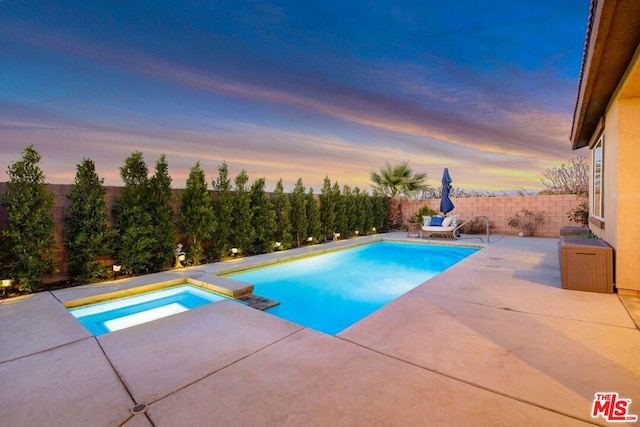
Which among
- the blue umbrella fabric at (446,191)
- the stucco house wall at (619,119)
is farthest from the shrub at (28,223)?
the blue umbrella fabric at (446,191)

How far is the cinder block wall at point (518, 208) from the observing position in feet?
37.9

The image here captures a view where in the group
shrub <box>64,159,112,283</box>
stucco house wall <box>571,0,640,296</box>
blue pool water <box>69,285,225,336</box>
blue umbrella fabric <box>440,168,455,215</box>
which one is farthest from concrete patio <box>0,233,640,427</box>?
blue umbrella fabric <box>440,168,455,215</box>

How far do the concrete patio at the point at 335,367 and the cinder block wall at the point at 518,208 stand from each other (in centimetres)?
962

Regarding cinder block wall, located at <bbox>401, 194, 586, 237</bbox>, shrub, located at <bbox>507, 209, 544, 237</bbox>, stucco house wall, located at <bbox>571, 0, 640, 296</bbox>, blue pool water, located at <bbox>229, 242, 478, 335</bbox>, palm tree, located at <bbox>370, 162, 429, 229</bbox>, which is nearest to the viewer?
stucco house wall, located at <bbox>571, 0, 640, 296</bbox>

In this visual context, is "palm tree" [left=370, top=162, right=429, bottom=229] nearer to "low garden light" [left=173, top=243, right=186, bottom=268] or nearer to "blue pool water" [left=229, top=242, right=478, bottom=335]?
"blue pool water" [left=229, top=242, right=478, bottom=335]

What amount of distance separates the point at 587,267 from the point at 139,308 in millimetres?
6891

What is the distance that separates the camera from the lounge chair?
36.4 ft

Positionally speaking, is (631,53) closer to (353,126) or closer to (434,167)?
(353,126)

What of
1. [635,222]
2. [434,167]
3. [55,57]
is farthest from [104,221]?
[434,167]

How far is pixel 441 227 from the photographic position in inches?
440

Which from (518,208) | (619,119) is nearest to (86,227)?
(619,119)

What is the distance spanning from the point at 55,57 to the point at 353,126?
894cm

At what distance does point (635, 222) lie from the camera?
3.91 metres

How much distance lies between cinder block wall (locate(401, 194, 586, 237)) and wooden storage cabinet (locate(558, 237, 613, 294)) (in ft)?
29.4
